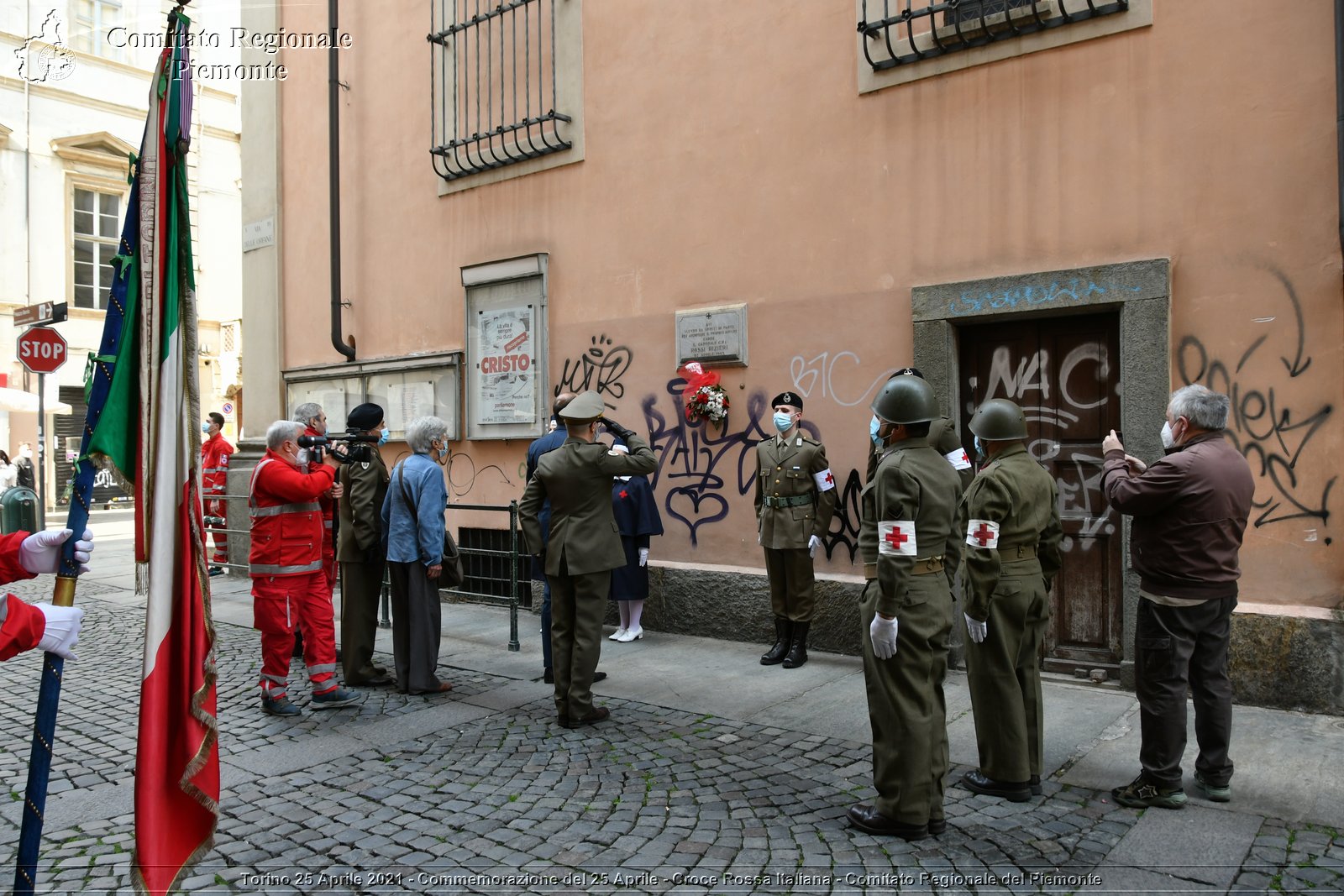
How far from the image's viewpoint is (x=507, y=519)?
9297 millimetres

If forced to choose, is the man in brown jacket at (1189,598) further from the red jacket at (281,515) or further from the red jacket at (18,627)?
the red jacket at (281,515)

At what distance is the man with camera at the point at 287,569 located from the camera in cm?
573

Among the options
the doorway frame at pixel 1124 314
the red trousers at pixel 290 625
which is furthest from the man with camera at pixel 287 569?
the doorway frame at pixel 1124 314

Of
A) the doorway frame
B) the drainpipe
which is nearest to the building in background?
the drainpipe

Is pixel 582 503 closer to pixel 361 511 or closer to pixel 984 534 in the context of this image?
pixel 361 511

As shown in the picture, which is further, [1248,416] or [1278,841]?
[1248,416]

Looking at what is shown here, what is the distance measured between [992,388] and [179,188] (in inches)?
202

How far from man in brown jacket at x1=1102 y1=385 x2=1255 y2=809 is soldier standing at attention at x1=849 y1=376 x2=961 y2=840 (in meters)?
0.97

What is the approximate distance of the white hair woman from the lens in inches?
244

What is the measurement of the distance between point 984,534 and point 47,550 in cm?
347

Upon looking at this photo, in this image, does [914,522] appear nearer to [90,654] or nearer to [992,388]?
[992,388]

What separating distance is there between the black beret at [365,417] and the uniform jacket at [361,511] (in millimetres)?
169

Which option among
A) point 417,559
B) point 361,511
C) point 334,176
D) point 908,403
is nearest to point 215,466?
point 334,176

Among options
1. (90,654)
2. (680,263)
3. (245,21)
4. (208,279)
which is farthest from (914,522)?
(208,279)
